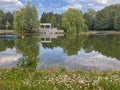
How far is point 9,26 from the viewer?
12456cm

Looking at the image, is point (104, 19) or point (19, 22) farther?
point (104, 19)

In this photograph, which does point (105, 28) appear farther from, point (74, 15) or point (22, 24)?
point (22, 24)

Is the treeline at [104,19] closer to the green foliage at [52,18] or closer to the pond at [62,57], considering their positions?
the green foliage at [52,18]

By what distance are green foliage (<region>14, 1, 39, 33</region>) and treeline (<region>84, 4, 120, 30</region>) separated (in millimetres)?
36792

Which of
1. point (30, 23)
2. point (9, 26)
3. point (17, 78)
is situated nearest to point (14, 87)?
point (17, 78)

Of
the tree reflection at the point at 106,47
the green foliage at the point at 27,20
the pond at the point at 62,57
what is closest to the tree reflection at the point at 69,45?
the pond at the point at 62,57

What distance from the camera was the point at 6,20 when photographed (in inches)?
5054

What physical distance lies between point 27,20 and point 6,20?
46.5m

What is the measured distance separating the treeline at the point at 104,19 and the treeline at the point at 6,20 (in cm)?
3345

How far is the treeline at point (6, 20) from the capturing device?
124125mm

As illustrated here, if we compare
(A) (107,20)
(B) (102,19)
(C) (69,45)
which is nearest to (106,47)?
(C) (69,45)

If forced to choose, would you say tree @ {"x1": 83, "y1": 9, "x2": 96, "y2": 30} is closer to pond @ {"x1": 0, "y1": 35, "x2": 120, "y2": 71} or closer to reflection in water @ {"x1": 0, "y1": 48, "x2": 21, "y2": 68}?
pond @ {"x1": 0, "y1": 35, "x2": 120, "y2": 71}

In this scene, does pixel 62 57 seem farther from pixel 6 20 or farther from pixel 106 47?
pixel 6 20

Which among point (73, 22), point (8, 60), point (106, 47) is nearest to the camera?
point (8, 60)
